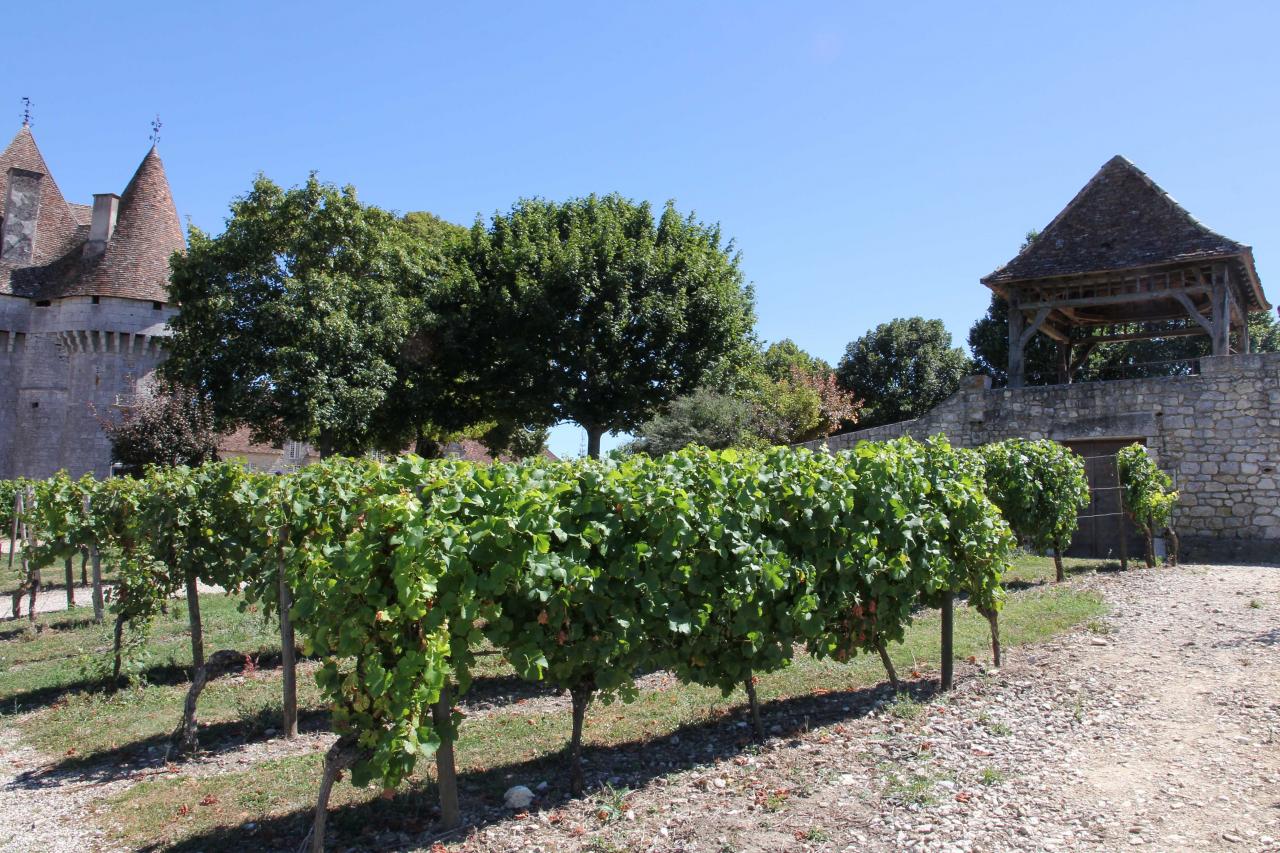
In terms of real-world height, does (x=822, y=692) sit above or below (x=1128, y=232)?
below

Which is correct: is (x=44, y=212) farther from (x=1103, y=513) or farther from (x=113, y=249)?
(x=1103, y=513)

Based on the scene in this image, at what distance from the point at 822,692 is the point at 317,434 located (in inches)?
652

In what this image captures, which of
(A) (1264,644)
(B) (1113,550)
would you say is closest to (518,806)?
(A) (1264,644)

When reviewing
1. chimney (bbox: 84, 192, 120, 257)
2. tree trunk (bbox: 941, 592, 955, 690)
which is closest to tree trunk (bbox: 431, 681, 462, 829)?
tree trunk (bbox: 941, 592, 955, 690)

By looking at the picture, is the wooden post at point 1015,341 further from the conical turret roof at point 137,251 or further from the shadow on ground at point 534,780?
the conical turret roof at point 137,251

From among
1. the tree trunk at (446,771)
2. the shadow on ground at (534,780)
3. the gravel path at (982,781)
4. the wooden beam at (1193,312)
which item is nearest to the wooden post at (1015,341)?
the wooden beam at (1193,312)

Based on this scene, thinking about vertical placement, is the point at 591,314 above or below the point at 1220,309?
above

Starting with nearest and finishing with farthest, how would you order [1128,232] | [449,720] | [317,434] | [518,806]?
[449,720], [518,806], [1128,232], [317,434]

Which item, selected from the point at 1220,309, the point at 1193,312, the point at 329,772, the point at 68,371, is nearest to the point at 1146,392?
the point at 1193,312

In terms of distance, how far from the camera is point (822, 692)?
651 centimetres

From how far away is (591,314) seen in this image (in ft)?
62.5

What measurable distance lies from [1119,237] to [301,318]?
1749cm

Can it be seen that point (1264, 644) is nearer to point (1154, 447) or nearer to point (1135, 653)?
point (1135, 653)

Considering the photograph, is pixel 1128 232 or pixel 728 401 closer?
pixel 1128 232
